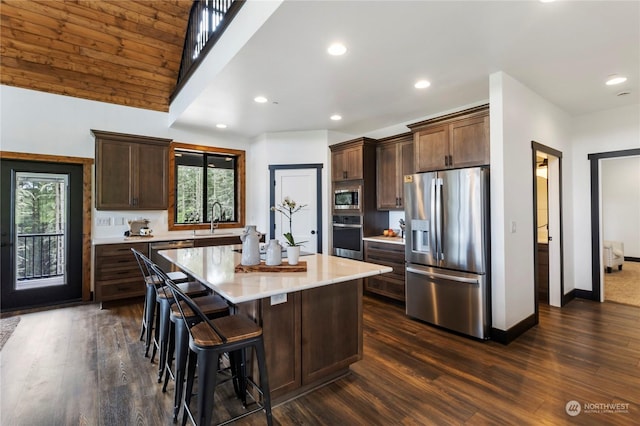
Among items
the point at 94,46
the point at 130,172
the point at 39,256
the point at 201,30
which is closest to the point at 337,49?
the point at 201,30

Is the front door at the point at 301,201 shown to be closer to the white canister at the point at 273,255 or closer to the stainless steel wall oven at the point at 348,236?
the stainless steel wall oven at the point at 348,236

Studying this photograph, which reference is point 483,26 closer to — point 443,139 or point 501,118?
point 501,118

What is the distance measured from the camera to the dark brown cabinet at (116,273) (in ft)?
13.6

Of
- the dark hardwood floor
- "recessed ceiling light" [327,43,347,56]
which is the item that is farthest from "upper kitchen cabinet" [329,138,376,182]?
the dark hardwood floor

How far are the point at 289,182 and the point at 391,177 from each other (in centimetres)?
176

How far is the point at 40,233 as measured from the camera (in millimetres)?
4230

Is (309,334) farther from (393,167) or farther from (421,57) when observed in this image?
(393,167)

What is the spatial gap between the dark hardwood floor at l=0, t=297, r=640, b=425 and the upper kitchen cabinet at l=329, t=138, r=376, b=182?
2.32 meters

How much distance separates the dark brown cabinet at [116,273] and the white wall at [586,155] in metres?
6.22

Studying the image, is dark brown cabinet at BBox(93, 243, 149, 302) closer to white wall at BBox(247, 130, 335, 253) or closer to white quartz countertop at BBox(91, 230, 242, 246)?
white quartz countertop at BBox(91, 230, 242, 246)

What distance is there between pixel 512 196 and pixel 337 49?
7.40 feet

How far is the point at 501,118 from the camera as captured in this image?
3049 mm

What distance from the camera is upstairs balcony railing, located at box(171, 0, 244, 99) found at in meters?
3.23

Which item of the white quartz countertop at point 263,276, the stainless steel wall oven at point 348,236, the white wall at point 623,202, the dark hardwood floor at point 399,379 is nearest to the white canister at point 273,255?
the white quartz countertop at point 263,276
